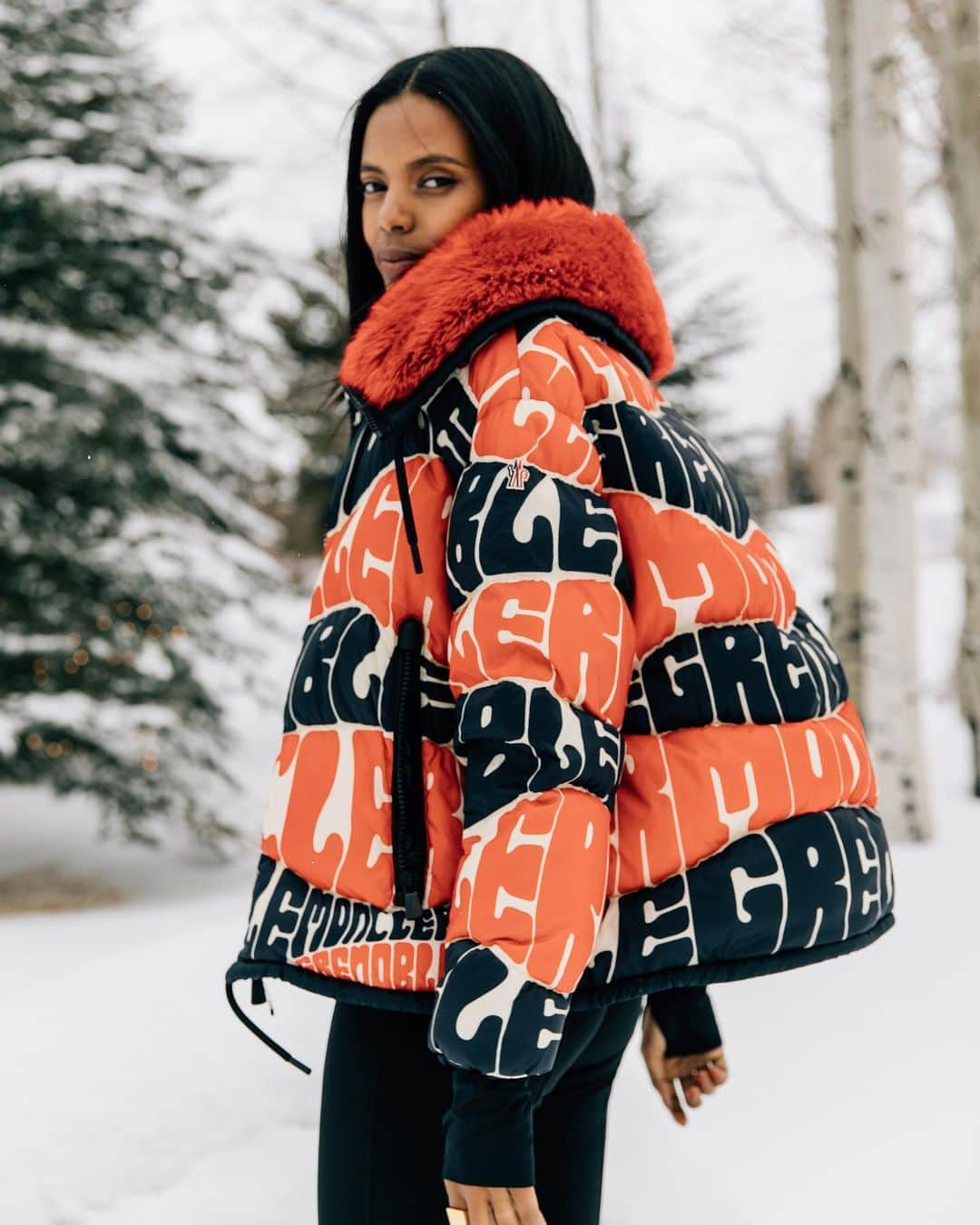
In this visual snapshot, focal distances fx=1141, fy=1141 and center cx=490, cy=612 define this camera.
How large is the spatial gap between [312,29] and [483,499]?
10.3 meters

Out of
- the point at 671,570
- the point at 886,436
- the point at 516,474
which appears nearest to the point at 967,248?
the point at 886,436

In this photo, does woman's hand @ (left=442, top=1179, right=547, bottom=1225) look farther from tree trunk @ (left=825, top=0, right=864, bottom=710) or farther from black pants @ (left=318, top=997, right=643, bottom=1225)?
tree trunk @ (left=825, top=0, right=864, bottom=710)

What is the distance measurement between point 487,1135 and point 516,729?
0.37m

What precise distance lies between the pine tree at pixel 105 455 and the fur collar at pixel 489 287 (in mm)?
5955

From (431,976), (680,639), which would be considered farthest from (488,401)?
(431,976)

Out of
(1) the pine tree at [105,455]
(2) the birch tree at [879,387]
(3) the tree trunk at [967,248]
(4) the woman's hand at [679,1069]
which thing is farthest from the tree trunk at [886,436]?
(1) the pine tree at [105,455]

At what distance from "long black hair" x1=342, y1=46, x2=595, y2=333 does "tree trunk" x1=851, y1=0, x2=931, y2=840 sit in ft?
13.5

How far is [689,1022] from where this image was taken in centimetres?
157

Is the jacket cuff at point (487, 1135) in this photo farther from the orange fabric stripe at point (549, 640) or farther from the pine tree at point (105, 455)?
the pine tree at point (105, 455)

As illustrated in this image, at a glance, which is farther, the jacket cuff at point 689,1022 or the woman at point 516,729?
the jacket cuff at point 689,1022

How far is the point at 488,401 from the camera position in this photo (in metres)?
1.17

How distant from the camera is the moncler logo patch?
1.11 meters

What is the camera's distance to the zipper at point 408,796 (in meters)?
1.14

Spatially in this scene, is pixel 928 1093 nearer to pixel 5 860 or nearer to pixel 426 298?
pixel 426 298
